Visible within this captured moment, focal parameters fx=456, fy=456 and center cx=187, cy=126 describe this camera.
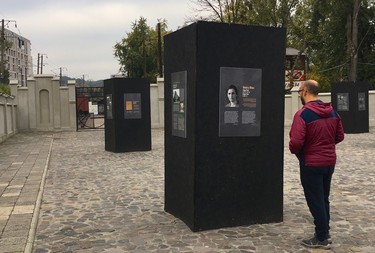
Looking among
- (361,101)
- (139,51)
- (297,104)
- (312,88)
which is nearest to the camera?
(312,88)

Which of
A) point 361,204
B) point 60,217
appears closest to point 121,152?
point 60,217

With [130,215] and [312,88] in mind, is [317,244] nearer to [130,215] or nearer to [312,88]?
[312,88]

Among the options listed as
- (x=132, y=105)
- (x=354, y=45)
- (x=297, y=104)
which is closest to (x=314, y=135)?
(x=132, y=105)

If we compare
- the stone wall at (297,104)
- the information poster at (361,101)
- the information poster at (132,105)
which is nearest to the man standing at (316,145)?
the information poster at (132,105)

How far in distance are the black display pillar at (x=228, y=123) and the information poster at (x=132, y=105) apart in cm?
893

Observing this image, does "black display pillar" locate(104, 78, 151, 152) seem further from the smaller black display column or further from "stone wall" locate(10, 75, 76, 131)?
"stone wall" locate(10, 75, 76, 131)

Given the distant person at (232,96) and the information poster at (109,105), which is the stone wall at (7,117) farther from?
the distant person at (232,96)

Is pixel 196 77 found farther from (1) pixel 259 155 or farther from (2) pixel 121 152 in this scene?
(2) pixel 121 152

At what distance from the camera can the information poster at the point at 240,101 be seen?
18.7 ft

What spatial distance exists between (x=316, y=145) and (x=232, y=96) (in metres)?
1.29

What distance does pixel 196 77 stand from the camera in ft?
18.2

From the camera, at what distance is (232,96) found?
18.9 feet

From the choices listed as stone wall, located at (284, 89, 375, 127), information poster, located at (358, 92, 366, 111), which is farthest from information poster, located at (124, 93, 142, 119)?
stone wall, located at (284, 89, 375, 127)

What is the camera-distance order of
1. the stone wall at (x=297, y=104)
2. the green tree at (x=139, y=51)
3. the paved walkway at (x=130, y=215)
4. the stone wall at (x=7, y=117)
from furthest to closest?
the green tree at (x=139, y=51) → the stone wall at (x=297, y=104) → the stone wall at (x=7, y=117) → the paved walkway at (x=130, y=215)
